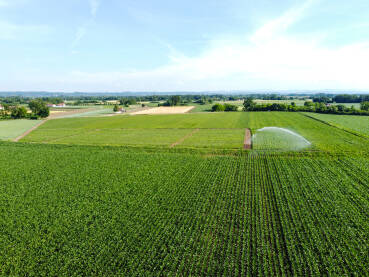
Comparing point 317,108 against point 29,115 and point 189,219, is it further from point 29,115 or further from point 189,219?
point 29,115

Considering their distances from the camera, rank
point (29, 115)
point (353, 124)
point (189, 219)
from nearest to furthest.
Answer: point (189, 219), point (353, 124), point (29, 115)

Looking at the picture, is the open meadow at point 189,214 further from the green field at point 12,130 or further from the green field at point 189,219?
the green field at point 12,130

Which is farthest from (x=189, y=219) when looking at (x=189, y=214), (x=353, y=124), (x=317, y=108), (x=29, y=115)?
(x=29, y=115)

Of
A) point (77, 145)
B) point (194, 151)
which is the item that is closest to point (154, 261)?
point (194, 151)

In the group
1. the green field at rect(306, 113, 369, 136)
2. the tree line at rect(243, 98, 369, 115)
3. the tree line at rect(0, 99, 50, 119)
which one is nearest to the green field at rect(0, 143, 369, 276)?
the green field at rect(306, 113, 369, 136)

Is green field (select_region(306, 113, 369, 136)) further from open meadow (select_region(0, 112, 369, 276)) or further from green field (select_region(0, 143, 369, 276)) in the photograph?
green field (select_region(0, 143, 369, 276))

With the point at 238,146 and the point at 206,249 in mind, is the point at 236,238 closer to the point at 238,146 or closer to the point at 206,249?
the point at 206,249
